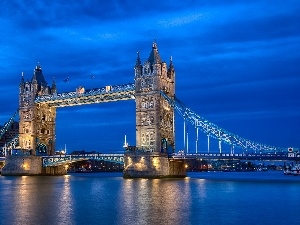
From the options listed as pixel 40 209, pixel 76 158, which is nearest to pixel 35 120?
pixel 76 158

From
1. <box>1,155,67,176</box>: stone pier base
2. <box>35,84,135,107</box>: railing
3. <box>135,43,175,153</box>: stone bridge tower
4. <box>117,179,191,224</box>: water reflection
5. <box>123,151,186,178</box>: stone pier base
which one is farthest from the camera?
<box>1,155,67,176</box>: stone pier base

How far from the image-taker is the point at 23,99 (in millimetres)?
101062

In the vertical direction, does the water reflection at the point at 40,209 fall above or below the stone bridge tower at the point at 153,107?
below

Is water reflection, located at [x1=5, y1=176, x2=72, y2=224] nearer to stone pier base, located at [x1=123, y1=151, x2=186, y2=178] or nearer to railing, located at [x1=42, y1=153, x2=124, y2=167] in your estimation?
stone pier base, located at [x1=123, y1=151, x2=186, y2=178]

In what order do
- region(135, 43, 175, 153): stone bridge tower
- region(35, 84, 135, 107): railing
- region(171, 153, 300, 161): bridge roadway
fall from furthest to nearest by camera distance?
region(35, 84, 135, 107): railing, region(135, 43, 175, 153): stone bridge tower, region(171, 153, 300, 161): bridge roadway

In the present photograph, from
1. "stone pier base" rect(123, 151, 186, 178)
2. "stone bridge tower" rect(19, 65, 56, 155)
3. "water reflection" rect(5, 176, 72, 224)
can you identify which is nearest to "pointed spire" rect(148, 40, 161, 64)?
"stone pier base" rect(123, 151, 186, 178)

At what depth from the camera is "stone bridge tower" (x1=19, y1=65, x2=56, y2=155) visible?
98219 millimetres

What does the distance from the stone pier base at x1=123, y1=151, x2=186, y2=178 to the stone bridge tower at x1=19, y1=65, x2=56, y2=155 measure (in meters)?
26.0

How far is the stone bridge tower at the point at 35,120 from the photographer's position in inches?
3867

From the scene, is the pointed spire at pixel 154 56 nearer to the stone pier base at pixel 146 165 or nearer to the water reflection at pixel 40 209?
the stone pier base at pixel 146 165

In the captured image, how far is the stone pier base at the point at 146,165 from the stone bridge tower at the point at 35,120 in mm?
26024

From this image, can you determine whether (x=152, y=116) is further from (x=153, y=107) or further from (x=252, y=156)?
(x=252, y=156)

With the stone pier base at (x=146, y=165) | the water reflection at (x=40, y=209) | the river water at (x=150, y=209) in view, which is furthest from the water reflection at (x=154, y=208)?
the stone pier base at (x=146, y=165)

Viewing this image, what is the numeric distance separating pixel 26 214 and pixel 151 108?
49.6m
